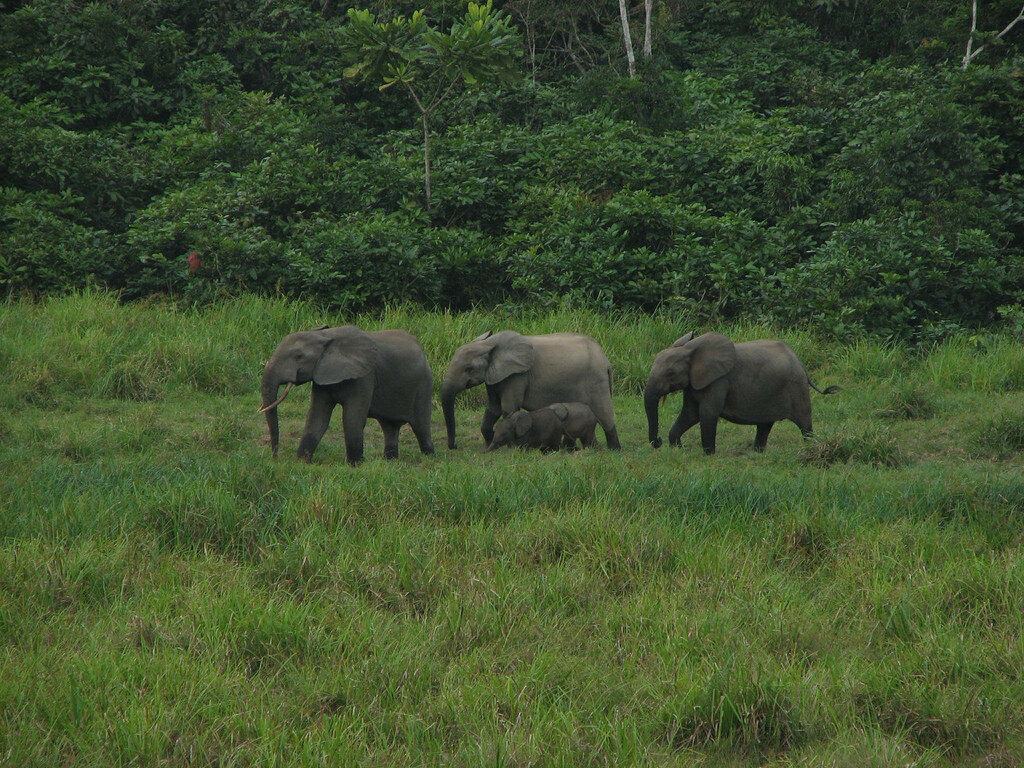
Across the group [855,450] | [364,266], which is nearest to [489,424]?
[855,450]

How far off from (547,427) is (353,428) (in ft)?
5.57

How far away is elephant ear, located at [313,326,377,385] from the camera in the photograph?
8.52 metres

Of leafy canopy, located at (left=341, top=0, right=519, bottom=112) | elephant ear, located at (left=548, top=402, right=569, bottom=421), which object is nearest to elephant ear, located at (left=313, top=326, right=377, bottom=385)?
elephant ear, located at (left=548, top=402, right=569, bottom=421)

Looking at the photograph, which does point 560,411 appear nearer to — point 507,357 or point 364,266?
point 507,357

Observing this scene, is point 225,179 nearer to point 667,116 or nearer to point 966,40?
point 667,116

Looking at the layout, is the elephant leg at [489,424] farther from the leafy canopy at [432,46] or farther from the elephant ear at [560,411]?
the leafy canopy at [432,46]

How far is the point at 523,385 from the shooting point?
976 centimetres

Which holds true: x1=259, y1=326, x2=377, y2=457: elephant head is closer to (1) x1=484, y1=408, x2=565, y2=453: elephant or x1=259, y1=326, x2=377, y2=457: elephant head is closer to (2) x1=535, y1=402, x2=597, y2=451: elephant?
(1) x1=484, y1=408, x2=565, y2=453: elephant

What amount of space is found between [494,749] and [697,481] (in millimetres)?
3304

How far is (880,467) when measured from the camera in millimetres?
8320

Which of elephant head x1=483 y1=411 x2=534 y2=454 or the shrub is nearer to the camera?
elephant head x1=483 y1=411 x2=534 y2=454

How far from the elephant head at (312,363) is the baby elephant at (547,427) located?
1281 millimetres

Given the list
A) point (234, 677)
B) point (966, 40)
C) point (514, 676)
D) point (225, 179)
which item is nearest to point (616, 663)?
point (514, 676)

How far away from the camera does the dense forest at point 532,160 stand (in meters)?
14.2
